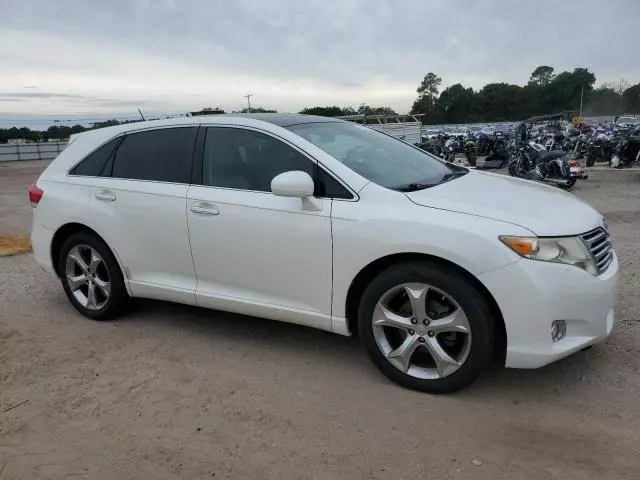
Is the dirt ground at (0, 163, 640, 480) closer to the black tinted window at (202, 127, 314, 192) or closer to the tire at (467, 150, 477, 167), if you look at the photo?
the black tinted window at (202, 127, 314, 192)

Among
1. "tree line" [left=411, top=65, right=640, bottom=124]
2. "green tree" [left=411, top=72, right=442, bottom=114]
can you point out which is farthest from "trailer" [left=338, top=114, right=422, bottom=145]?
"green tree" [left=411, top=72, right=442, bottom=114]

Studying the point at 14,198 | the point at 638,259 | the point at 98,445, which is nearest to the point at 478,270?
→ the point at 98,445

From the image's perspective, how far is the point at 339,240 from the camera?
340 cm

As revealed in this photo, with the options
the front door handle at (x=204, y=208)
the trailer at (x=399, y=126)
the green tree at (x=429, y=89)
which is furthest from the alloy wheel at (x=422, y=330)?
the green tree at (x=429, y=89)

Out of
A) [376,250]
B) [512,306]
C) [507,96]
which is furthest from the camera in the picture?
[507,96]

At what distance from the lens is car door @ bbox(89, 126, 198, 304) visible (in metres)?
4.11

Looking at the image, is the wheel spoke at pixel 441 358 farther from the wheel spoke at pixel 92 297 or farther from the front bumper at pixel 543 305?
the wheel spoke at pixel 92 297

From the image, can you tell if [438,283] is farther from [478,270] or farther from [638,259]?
[638,259]

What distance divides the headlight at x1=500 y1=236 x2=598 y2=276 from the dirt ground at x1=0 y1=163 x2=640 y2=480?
2.66 feet

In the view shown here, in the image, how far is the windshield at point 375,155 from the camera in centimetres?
367

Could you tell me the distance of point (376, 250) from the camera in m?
3.28

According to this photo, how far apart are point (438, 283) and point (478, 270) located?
0.23 m

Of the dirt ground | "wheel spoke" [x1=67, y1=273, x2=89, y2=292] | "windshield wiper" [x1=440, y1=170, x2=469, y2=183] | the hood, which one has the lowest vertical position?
the dirt ground

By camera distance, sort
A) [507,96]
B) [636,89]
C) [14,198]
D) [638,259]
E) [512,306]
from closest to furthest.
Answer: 1. [512,306]
2. [638,259]
3. [14,198]
4. [636,89]
5. [507,96]
